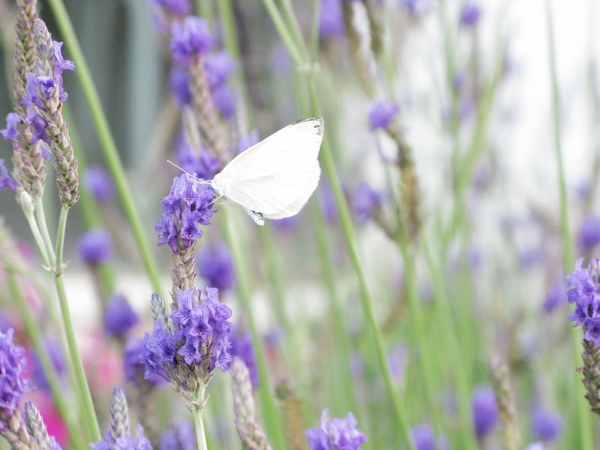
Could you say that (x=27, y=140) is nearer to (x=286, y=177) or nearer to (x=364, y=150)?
(x=286, y=177)

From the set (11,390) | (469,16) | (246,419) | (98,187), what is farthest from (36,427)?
(469,16)

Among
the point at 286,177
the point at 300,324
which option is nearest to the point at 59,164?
the point at 286,177

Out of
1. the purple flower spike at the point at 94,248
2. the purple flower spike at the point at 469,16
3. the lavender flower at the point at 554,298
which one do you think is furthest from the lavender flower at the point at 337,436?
the purple flower spike at the point at 469,16

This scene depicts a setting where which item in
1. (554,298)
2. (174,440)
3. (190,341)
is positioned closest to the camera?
(190,341)

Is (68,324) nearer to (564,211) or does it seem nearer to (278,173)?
(278,173)

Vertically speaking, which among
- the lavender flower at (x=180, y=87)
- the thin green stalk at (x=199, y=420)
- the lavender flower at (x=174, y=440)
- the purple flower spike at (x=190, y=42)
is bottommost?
the thin green stalk at (x=199, y=420)

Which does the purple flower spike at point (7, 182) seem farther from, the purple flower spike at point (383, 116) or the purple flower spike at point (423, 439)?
the purple flower spike at point (423, 439)
